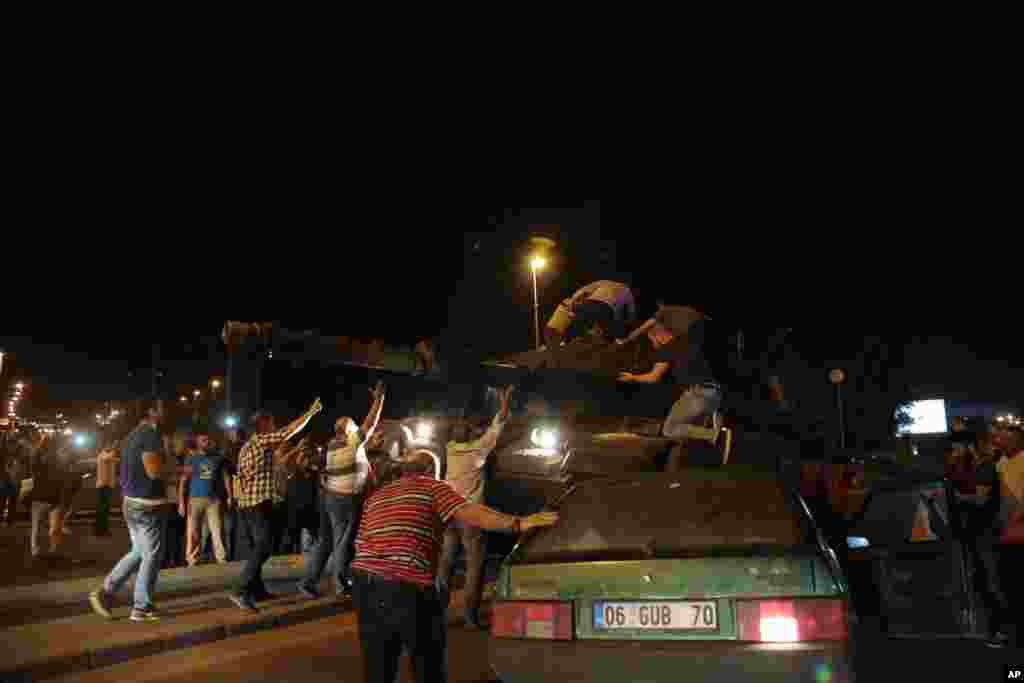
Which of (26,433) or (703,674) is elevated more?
(26,433)

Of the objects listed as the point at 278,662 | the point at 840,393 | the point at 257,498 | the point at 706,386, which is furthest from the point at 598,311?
the point at 840,393

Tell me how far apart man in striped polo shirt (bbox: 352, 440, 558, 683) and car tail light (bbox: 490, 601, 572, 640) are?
326 millimetres

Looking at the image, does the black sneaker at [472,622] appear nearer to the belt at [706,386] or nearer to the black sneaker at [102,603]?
the belt at [706,386]

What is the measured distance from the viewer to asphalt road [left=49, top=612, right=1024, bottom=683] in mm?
6289

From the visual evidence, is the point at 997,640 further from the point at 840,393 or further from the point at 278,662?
the point at 840,393

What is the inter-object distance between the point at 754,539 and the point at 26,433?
19.9m

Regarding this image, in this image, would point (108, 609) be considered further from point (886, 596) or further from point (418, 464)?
point (886, 596)

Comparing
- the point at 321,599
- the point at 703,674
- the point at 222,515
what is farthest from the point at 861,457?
the point at 222,515

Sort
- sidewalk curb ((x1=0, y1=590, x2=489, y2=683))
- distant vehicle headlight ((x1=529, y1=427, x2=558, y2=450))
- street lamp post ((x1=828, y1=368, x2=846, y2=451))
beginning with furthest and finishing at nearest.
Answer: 1. street lamp post ((x1=828, y1=368, x2=846, y2=451))
2. distant vehicle headlight ((x1=529, y1=427, x2=558, y2=450))
3. sidewalk curb ((x1=0, y1=590, x2=489, y2=683))

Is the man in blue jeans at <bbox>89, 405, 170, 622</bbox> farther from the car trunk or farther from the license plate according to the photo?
the license plate

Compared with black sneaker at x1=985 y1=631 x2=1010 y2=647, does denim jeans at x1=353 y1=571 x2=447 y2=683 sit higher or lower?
higher

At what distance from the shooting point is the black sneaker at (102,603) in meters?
8.34

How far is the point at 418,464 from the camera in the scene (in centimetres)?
456

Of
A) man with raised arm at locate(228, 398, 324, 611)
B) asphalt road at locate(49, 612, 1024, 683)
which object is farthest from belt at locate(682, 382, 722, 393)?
man with raised arm at locate(228, 398, 324, 611)
